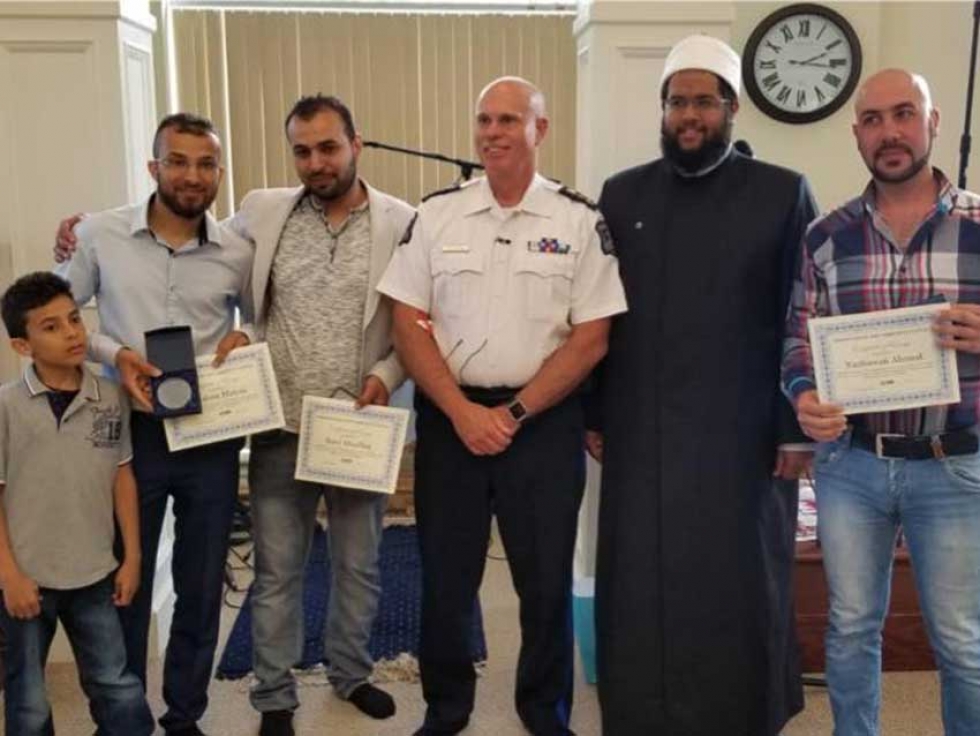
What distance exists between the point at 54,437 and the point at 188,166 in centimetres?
64

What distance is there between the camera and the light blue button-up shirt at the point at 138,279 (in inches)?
85.7

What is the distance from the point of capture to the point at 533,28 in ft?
13.4

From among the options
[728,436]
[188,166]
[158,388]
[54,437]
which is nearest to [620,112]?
[728,436]

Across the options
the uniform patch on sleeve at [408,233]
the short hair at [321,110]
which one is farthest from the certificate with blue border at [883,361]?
the short hair at [321,110]

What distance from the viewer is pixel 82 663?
207 cm

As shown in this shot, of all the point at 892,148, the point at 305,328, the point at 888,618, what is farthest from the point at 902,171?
the point at 888,618

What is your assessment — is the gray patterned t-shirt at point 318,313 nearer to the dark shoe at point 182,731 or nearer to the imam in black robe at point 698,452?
the imam in black robe at point 698,452

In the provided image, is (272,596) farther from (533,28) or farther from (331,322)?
(533,28)

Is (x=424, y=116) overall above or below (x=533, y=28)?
below

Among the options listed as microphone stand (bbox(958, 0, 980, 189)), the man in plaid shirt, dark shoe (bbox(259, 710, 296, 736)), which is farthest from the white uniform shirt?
microphone stand (bbox(958, 0, 980, 189))

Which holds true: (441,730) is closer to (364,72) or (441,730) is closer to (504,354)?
(504,354)

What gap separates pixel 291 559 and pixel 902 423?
1405 millimetres

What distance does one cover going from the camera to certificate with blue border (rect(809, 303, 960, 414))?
1.80m

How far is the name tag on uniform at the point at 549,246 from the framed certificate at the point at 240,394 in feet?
2.05
